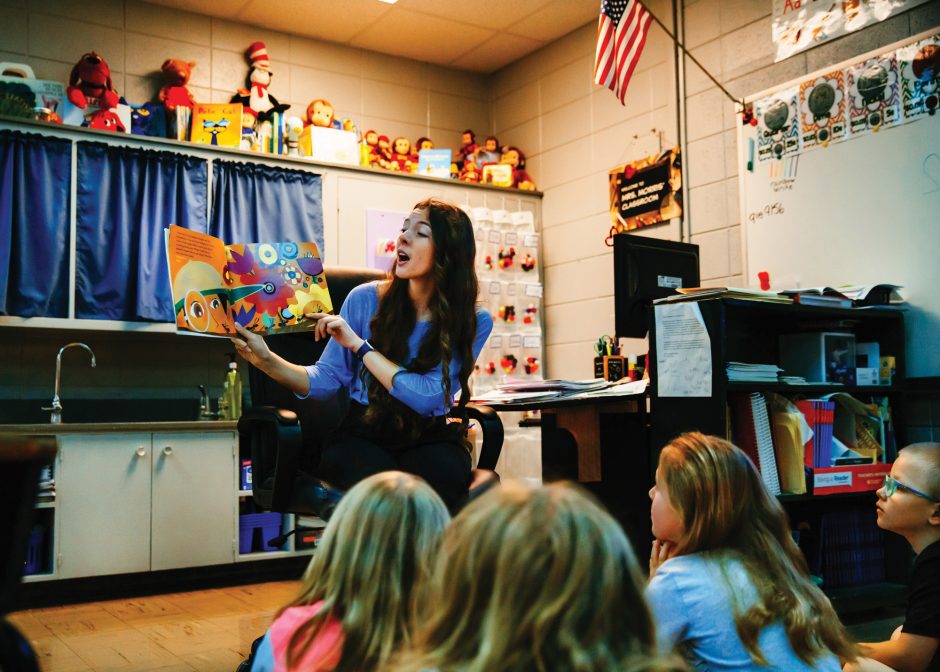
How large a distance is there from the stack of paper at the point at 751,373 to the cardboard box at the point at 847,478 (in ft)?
1.19

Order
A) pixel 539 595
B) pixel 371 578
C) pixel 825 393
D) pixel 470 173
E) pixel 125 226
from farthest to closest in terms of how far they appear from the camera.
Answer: pixel 470 173, pixel 125 226, pixel 825 393, pixel 371 578, pixel 539 595

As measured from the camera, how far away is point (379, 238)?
4.73m

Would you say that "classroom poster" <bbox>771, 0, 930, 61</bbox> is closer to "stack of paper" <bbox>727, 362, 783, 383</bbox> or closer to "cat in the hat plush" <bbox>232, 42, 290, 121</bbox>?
"stack of paper" <bbox>727, 362, 783, 383</bbox>

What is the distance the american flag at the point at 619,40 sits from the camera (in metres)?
3.73

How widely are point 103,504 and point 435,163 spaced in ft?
8.54

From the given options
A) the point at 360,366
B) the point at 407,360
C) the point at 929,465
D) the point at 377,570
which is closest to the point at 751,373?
the point at 929,465

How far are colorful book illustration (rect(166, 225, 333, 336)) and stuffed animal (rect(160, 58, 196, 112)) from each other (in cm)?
252

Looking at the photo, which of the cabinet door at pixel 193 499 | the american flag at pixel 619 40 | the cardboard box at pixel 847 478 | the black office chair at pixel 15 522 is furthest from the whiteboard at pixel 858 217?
the black office chair at pixel 15 522

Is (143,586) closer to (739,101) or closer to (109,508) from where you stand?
(109,508)

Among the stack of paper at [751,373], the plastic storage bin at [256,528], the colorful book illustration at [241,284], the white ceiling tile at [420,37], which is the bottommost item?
the plastic storage bin at [256,528]

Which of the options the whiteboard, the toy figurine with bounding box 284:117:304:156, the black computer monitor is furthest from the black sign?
the toy figurine with bounding box 284:117:304:156

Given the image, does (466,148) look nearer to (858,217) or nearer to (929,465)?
(858,217)

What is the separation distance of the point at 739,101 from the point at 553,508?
3.66 metres

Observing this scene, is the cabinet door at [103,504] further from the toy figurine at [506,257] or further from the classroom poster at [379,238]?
the toy figurine at [506,257]
